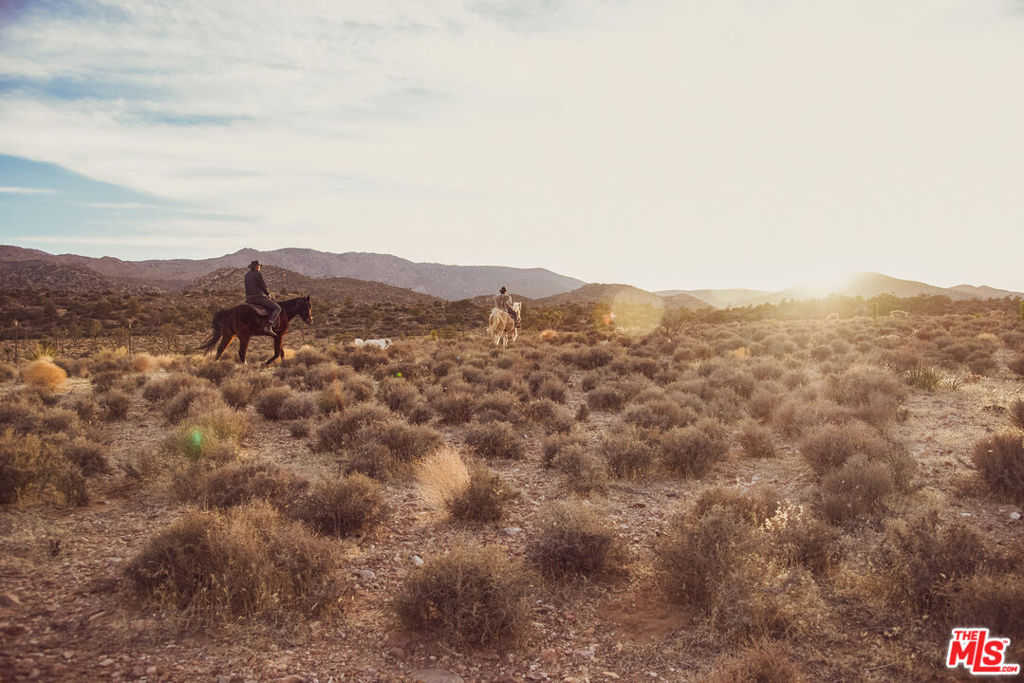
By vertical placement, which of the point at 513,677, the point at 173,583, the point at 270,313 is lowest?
the point at 513,677

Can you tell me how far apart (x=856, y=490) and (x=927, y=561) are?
82.5 inches

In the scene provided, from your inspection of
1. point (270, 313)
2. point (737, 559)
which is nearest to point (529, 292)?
point (270, 313)

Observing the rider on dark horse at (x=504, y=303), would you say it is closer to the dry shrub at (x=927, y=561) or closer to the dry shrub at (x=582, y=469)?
the dry shrub at (x=582, y=469)

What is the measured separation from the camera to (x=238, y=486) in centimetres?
670

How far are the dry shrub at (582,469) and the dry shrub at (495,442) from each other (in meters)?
0.91

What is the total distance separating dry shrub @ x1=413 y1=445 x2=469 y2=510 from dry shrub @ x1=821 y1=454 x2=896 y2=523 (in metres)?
4.32

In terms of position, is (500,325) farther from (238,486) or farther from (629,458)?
(238,486)

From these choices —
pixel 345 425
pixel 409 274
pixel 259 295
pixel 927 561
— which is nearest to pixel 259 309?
pixel 259 295

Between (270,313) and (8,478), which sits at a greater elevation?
(270,313)

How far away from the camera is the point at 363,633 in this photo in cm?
447

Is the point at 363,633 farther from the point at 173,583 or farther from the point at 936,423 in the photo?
the point at 936,423

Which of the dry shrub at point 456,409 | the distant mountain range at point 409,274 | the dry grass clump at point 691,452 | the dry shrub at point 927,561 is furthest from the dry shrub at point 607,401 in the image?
the distant mountain range at point 409,274

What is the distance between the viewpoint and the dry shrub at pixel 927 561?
453cm

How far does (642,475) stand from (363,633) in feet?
16.3
